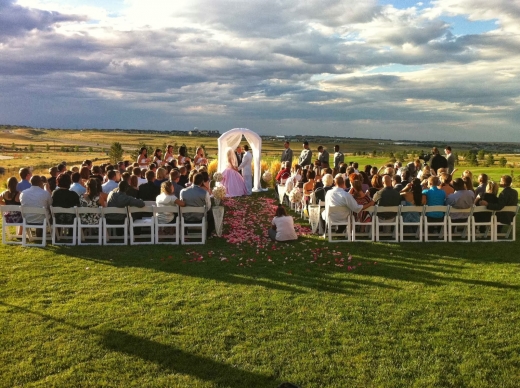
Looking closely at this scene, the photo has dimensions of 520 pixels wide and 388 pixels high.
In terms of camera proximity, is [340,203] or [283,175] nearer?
[340,203]

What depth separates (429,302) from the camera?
→ 20.8 ft

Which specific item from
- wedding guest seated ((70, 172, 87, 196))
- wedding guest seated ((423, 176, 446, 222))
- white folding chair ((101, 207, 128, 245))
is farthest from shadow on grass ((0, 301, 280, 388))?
wedding guest seated ((423, 176, 446, 222))

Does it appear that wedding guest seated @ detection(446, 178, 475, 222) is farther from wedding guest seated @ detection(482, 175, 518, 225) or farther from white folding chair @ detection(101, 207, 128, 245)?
white folding chair @ detection(101, 207, 128, 245)

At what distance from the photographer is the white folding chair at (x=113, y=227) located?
9398 mm

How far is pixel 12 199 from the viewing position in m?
9.94

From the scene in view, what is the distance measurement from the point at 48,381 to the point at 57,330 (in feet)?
3.91

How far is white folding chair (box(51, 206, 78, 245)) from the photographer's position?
935 cm

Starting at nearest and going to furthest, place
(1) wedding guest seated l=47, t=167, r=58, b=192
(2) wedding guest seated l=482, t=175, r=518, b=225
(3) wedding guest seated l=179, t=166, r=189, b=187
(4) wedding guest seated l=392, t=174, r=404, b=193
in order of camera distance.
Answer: (2) wedding guest seated l=482, t=175, r=518, b=225
(4) wedding guest seated l=392, t=174, r=404, b=193
(1) wedding guest seated l=47, t=167, r=58, b=192
(3) wedding guest seated l=179, t=166, r=189, b=187

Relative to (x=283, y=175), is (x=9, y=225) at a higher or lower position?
lower

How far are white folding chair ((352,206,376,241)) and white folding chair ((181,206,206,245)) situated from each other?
10.7 ft

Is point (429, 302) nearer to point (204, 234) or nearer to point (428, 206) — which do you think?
point (428, 206)

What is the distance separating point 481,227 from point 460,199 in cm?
145

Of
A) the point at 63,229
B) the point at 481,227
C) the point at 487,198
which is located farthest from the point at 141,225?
the point at 481,227

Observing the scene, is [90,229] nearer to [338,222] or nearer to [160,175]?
[160,175]
